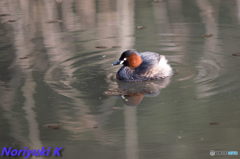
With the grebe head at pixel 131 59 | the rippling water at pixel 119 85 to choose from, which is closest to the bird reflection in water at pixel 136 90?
the rippling water at pixel 119 85

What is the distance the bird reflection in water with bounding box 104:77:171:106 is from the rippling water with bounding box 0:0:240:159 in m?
0.02

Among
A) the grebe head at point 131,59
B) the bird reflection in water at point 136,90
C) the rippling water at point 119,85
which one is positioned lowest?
the bird reflection in water at point 136,90

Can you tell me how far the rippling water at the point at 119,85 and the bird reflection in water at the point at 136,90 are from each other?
0.05ft

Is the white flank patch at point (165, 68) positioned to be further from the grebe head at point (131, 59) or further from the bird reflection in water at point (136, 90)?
the grebe head at point (131, 59)

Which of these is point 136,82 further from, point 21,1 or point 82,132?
point 21,1

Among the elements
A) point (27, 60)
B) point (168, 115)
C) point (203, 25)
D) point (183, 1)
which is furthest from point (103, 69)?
point (183, 1)

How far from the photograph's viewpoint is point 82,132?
5289mm

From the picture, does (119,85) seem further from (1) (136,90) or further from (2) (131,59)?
(2) (131,59)

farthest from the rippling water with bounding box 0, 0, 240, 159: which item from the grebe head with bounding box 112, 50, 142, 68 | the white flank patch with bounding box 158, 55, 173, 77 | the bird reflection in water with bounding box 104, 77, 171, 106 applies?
the grebe head with bounding box 112, 50, 142, 68

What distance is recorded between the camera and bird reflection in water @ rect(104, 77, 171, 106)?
6.37 meters

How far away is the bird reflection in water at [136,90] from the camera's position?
6373 millimetres

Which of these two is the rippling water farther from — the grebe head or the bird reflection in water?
the grebe head

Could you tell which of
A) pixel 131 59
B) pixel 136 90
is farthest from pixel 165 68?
pixel 136 90

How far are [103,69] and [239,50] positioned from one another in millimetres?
2660
